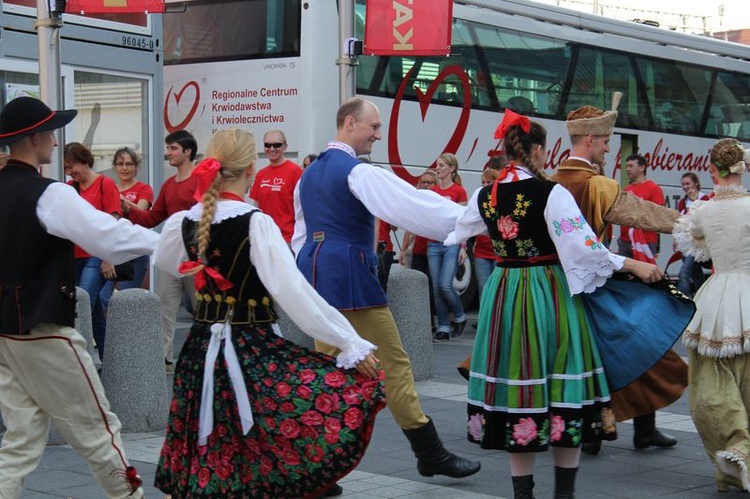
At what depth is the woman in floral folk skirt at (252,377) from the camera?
14.7 feet

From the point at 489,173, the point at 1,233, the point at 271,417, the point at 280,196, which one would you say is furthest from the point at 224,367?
the point at 280,196

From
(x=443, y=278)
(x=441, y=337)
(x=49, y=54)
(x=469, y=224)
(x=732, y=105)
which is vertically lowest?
(x=441, y=337)

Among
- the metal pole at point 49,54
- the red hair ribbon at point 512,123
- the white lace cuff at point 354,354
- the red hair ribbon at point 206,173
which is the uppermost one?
the metal pole at point 49,54

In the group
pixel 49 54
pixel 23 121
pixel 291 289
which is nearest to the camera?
pixel 291 289

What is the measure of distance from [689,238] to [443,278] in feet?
21.0

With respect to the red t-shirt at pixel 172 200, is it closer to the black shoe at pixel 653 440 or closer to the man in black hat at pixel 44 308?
the black shoe at pixel 653 440

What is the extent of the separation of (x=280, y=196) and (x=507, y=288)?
6.47 m

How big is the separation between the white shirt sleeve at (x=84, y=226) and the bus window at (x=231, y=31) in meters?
8.99

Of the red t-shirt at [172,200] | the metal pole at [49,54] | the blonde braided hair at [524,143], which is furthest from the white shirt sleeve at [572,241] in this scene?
the red t-shirt at [172,200]

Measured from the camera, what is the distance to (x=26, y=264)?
4.76 m

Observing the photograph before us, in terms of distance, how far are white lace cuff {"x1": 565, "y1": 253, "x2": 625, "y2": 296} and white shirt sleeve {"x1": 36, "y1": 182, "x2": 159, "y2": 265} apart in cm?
188

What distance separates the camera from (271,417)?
4508mm

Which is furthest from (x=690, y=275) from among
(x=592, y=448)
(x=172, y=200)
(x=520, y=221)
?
(x=520, y=221)

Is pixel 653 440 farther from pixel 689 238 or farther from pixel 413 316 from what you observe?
pixel 413 316
